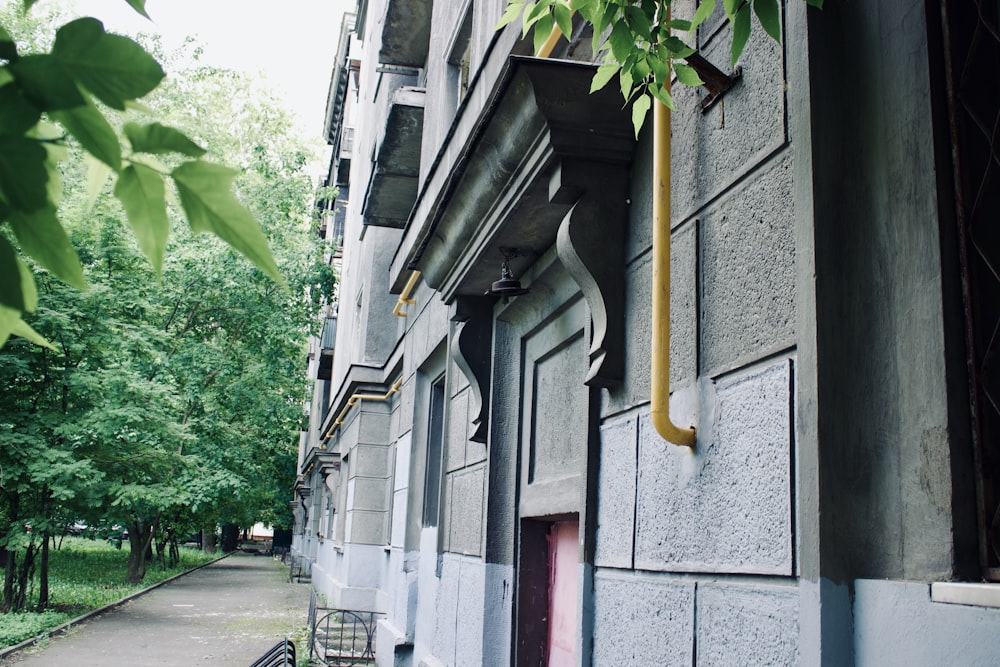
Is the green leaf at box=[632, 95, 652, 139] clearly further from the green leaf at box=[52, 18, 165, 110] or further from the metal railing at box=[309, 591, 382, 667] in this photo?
the metal railing at box=[309, 591, 382, 667]

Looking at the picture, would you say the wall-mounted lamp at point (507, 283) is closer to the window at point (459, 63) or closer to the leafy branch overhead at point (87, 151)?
the window at point (459, 63)

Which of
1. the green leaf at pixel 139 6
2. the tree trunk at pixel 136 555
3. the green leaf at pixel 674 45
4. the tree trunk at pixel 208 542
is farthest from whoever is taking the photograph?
the tree trunk at pixel 208 542

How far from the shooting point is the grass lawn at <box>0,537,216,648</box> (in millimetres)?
13711

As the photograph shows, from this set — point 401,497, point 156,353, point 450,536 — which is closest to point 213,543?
point 156,353


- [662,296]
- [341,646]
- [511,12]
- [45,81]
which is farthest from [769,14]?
[341,646]

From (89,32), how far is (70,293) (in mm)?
14908

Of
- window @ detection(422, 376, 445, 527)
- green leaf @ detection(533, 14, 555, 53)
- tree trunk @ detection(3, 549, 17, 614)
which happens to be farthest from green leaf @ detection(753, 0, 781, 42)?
tree trunk @ detection(3, 549, 17, 614)

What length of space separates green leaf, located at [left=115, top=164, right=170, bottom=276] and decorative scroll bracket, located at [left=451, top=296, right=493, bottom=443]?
15.8 feet

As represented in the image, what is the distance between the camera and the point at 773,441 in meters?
2.70

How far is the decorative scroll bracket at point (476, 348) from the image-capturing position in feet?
20.4

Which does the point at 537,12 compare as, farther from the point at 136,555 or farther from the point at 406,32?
the point at 136,555

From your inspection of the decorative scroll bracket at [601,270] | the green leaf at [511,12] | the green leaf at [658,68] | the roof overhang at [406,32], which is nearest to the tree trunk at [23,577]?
the roof overhang at [406,32]

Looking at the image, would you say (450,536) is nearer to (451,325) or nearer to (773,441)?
(451,325)

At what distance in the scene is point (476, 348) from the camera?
6426mm
